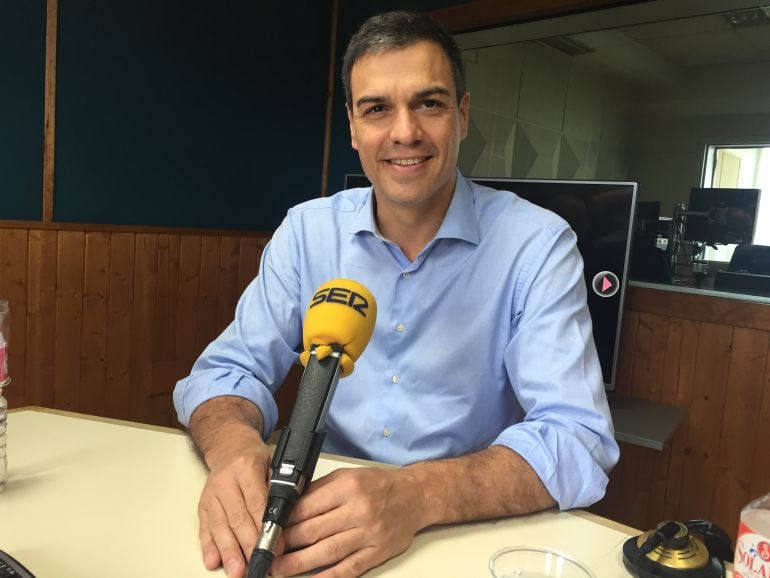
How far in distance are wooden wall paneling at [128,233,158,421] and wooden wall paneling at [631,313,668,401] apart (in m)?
2.23

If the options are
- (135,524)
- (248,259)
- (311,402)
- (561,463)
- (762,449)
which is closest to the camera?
(311,402)

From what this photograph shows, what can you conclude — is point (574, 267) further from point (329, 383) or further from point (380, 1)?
point (380, 1)

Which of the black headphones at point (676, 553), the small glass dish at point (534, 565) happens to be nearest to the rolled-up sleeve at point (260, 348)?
the small glass dish at point (534, 565)

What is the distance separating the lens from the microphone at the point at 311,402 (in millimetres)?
670

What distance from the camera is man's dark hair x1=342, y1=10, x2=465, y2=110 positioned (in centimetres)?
135

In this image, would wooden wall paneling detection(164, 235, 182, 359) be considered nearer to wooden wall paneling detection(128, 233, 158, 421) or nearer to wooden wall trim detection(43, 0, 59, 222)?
wooden wall paneling detection(128, 233, 158, 421)

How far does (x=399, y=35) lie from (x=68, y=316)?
6.94ft

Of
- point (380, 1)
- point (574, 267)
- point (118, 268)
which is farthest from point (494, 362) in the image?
point (380, 1)

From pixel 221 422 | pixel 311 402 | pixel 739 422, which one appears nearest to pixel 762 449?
pixel 739 422

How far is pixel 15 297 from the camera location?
2.56 m

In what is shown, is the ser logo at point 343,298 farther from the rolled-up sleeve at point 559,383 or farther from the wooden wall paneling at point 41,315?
the wooden wall paneling at point 41,315

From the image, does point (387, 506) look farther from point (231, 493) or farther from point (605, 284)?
point (605, 284)

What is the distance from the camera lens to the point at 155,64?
2.96 metres

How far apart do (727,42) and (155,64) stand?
2.47m
